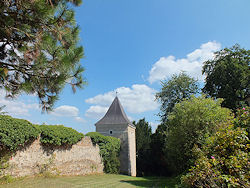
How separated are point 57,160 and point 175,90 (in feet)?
46.3

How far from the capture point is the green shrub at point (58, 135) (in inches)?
402

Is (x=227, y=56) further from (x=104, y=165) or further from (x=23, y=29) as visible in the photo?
(x=23, y=29)

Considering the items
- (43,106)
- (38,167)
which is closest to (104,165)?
(38,167)

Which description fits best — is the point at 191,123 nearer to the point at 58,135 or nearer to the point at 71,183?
the point at 71,183

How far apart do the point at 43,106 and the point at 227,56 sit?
19.2m

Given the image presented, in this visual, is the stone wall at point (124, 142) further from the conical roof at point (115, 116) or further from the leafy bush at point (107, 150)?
the leafy bush at point (107, 150)

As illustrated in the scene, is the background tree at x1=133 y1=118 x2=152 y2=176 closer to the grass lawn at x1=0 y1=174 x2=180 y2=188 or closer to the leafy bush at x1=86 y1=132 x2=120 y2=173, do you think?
the leafy bush at x1=86 y1=132 x2=120 y2=173

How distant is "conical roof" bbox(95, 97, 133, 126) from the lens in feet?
77.4

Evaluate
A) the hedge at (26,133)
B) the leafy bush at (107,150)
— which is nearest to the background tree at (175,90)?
the leafy bush at (107,150)

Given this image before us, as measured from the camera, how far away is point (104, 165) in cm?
1727

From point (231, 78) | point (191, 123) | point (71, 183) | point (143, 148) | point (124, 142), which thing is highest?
point (231, 78)

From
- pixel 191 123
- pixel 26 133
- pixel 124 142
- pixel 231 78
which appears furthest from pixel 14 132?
pixel 231 78

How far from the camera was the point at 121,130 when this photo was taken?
22.9 m

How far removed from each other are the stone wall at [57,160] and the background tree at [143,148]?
37.6ft
